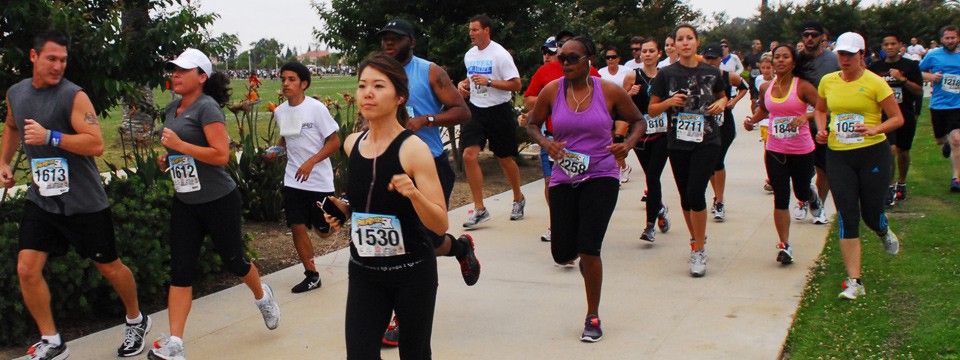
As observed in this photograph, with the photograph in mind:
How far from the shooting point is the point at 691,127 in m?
6.82

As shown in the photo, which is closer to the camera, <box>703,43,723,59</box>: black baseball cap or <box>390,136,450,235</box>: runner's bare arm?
<box>390,136,450,235</box>: runner's bare arm

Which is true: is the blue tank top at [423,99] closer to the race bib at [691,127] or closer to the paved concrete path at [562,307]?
the paved concrete path at [562,307]

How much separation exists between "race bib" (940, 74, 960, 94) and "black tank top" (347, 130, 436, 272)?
785cm

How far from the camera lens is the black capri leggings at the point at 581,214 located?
17.9 feet

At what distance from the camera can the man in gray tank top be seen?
4949 millimetres

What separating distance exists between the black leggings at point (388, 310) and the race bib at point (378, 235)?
11cm

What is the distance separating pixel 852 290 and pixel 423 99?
2947 mm

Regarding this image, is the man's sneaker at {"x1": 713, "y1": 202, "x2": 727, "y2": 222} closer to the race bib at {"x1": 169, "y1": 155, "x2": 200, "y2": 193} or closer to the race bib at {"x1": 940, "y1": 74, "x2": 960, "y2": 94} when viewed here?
the race bib at {"x1": 940, "y1": 74, "x2": 960, "y2": 94}

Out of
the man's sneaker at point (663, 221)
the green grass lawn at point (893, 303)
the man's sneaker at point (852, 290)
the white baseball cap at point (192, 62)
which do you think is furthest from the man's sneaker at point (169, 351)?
the man's sneaker at point (663, 221)

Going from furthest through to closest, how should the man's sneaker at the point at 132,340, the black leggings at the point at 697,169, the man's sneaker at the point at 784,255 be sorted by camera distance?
the man's sneaker at the point at 784,255 → the black leggings at the point at 697,169 → the man's sneaker at the point at 132,340


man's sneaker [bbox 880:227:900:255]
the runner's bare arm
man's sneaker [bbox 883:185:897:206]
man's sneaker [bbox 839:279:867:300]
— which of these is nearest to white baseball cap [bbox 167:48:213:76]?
the runner's bare arm

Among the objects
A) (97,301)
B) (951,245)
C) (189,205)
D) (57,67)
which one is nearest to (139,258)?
(97,301)

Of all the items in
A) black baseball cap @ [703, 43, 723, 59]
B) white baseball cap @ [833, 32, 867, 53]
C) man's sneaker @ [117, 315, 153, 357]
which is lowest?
man's sneaker @ [117, 315, 153, 357]

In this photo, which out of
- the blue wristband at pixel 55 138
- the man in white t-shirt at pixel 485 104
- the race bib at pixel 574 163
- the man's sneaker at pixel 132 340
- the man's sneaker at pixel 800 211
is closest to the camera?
the blue wristband at pixel 55 138
